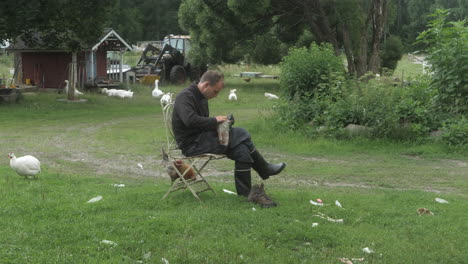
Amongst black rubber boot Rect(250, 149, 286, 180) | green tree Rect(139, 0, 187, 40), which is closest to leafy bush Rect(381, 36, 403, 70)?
black rubber boot Rect(250, 149, 286, 180)

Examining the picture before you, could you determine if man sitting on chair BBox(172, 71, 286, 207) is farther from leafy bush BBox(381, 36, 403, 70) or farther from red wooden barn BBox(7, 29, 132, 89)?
leafy bush BBox(381, 36, 403, 70)

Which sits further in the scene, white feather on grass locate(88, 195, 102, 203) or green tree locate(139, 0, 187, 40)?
green tree locate(139, 0, 187, 40)

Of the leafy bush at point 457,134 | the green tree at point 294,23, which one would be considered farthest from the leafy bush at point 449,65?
the green tree at point 294,23

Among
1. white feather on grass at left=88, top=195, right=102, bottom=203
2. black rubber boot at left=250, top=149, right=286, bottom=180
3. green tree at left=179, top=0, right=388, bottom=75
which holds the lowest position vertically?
white feather on grass at left=88, top=195, right=102, bottom=203

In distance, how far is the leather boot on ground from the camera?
6555 millimetres

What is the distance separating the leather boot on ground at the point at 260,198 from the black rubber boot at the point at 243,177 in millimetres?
267

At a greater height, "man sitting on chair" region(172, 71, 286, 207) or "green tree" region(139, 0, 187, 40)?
"green tree" region(139, 0, 187, 40)

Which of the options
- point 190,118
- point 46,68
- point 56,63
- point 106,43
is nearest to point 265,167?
point 190,118

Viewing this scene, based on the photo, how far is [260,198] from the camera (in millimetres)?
6617

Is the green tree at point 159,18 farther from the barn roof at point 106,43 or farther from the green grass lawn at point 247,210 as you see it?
the green grass lawn at point 247,210

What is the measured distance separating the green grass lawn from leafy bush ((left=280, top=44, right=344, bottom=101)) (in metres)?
2.30

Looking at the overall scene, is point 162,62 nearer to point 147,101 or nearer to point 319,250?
point 147,101

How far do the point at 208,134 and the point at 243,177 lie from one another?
66 centimetres

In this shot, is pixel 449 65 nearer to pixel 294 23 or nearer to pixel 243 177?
pixel 243 177
